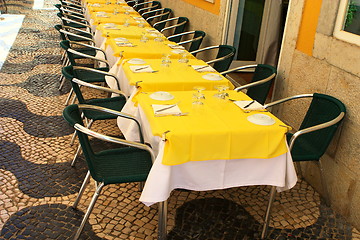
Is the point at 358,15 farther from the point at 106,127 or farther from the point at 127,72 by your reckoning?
the point at 106,127

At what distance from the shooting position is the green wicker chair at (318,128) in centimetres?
284

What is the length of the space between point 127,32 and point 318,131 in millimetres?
3042

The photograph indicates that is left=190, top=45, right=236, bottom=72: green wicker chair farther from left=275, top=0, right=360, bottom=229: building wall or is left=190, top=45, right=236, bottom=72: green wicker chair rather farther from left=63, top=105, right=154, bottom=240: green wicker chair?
left=63, top=105, right=154, bottom=240: green wicker chair

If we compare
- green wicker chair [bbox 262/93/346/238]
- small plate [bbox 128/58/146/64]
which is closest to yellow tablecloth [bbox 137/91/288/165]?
green wicker chair [bbox 262/93/346/238]

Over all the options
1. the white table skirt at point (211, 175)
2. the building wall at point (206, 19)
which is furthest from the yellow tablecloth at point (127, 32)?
the white table skirt at point (211, 175)

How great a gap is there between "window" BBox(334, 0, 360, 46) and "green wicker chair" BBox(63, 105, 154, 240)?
1.72 metres

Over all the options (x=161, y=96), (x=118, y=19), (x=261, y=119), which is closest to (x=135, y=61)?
(x=161, y=96)

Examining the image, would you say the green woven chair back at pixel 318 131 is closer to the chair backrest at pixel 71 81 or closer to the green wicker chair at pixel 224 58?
the green wicker chair at pixel 224 58

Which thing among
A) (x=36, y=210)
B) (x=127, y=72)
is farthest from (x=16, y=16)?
(x=36, y=210)

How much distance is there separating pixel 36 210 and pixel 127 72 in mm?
1414

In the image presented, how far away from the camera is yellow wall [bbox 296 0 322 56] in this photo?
330cm

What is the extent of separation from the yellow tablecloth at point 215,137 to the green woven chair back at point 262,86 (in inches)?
48.0

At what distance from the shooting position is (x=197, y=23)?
251 inches

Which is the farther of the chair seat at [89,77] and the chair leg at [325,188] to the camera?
the chair seat at [89,77]
